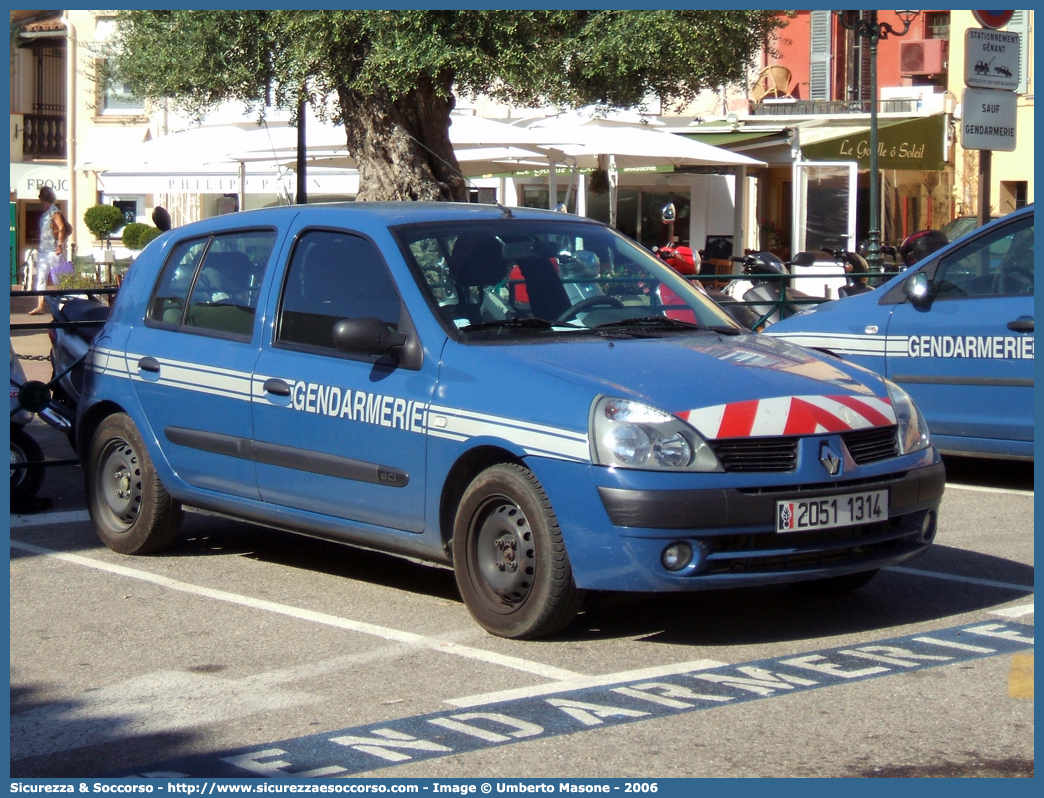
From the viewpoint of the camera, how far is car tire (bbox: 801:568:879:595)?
21.2 feet

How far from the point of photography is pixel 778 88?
3222cm

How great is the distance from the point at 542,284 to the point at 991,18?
27.6 feet

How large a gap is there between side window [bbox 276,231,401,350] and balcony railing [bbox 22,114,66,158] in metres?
35.7

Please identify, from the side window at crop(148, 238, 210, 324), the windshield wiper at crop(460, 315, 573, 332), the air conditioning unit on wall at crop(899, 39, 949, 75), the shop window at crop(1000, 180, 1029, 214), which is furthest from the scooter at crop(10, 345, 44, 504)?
the air conditioning unit on wall at crop(899, 39, 949, 75)

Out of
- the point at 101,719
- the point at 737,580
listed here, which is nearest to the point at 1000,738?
the point at 737,580

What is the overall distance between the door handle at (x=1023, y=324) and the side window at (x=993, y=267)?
18cm

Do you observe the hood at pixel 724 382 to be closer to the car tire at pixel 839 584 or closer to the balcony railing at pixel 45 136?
the car tire at pixel 839 584

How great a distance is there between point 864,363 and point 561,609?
4.58 metres

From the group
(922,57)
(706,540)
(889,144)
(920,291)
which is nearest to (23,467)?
(706,540)

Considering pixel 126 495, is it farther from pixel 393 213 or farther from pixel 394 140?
pixel 394 140

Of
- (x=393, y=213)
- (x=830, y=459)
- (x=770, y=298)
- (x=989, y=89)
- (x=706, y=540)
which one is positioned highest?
(x=989, y=89)

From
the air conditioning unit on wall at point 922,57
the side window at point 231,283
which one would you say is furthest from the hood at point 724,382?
the air conditioning unit on wall at point 922,57

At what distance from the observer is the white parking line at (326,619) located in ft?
17.8

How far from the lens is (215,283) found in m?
7.18
